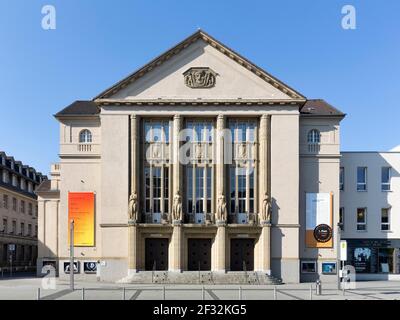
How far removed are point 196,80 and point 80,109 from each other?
12353 millimetres

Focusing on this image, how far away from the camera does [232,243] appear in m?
43.4

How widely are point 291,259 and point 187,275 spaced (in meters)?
9.18

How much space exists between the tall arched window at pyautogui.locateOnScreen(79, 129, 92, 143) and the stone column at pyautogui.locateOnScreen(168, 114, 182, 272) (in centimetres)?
829

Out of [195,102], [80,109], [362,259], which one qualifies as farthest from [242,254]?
[80,109]

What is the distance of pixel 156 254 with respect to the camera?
43188 millimetres

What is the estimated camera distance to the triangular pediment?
43406 millimetres

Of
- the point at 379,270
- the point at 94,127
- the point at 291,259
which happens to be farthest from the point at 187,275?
the point at 379,270

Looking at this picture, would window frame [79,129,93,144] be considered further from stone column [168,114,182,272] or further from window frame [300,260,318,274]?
window frame [300,260,318,274]

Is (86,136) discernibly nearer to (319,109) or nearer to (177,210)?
(177,210)

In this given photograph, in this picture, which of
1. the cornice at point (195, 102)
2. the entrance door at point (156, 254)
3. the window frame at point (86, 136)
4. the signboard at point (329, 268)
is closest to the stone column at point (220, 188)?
the cornice at point (195, 102)

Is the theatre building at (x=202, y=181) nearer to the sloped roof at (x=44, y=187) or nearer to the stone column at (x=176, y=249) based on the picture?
the stone column at (x=176, y=249)
